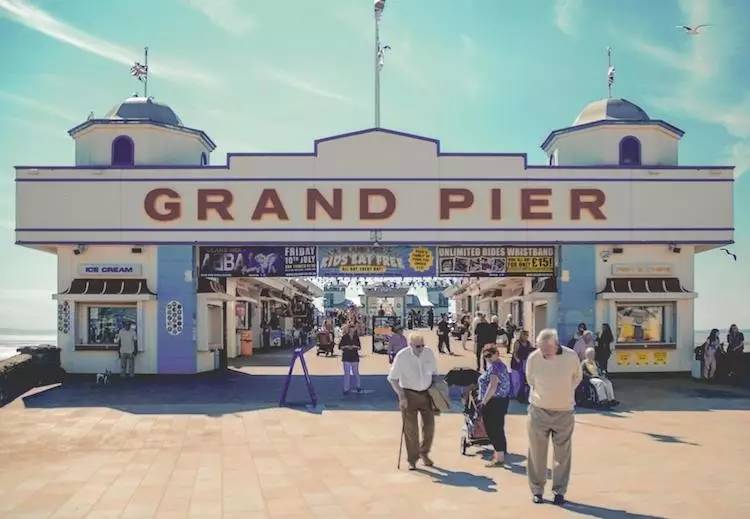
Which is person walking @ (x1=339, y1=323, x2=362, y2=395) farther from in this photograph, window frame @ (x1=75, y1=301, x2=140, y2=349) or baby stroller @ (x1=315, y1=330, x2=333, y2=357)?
baby stroller @ (x1=315, y1=330, x2=333, y2=357)

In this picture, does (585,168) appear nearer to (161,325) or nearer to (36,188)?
(161,325)

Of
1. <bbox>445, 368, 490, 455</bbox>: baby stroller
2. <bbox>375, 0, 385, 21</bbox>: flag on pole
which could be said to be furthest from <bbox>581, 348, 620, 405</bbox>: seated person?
<bbox>375, 0, 385, 21</bbox>: flag on pole

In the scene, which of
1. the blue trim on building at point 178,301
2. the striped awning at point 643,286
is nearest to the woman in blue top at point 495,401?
the striped awning at point 643,286

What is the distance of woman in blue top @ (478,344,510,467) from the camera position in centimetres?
997

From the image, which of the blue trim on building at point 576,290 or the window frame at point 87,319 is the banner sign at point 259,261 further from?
the blue trim on building at point 576,290

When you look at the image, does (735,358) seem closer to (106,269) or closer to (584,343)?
(584,343)

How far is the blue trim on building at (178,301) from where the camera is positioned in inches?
829

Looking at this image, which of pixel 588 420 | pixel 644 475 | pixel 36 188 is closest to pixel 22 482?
pixel 644 475

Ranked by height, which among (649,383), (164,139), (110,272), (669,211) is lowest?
(649,383)

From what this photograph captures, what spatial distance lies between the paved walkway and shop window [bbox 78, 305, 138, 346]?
4.33 meters

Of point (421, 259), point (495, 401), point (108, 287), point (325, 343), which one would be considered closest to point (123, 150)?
point (108, 287)

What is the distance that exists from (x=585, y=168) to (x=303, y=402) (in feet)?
34.4

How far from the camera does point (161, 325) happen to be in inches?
831

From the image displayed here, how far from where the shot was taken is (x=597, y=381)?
15242 mm
